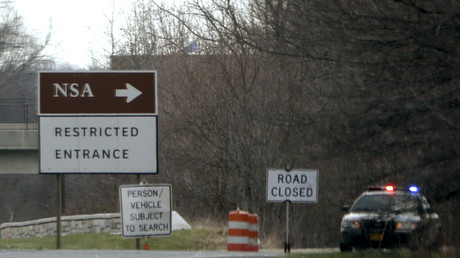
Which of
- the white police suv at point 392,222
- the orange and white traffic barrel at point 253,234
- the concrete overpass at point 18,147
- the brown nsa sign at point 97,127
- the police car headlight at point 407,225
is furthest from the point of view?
the concrete overpass at point 18,147

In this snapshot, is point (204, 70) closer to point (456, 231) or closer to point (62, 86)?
point (62, 86)

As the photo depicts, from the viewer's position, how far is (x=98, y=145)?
17438 millimetres

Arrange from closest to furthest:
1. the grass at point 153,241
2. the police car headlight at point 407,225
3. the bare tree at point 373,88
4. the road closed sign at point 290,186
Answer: the bare tree at point 373,88
the police car headlight at point 407,225
the road closed sign at point 290,186
the grass at point 153,241

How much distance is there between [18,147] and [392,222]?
24957 mm

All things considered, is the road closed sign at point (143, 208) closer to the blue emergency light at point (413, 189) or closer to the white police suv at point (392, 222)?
the white police suv at point (392, 222)

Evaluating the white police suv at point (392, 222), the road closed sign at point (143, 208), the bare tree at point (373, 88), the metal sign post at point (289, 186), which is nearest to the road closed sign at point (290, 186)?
the metal sign post at point (289, 186)

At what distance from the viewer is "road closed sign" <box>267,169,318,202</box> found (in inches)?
704

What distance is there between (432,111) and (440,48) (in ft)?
2.59

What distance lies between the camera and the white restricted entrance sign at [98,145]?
17359 mm

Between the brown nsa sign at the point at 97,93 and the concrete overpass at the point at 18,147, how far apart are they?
1942 cm

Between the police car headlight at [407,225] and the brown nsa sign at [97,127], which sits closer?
the police car headlight at [407,225]

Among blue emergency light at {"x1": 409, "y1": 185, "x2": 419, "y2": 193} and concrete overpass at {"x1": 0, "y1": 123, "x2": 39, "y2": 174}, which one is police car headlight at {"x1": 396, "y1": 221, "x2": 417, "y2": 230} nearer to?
blue emergency light at {"x1": 409, "y1": 185, "x2": 419, "y2": 193}

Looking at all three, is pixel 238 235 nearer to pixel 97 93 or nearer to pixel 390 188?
pixel 97 93

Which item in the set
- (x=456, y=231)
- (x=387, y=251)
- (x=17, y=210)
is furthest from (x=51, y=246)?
(x=17, y=210)
